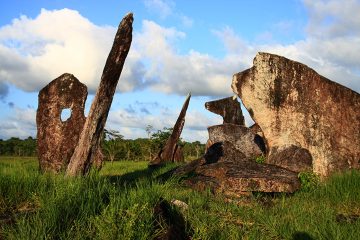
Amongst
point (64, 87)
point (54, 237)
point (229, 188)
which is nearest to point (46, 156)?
point (64, 87)

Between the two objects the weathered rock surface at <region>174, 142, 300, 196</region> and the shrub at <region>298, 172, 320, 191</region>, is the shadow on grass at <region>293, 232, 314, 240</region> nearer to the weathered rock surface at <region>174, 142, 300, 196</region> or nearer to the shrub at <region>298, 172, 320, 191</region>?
the weathered rock surface at <region>174, 142, 300, 196</region>

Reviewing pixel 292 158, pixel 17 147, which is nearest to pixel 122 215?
pixel 292 158

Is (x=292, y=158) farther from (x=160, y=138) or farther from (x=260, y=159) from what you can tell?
(x=160, y=138)

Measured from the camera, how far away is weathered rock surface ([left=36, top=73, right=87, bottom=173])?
14469mm

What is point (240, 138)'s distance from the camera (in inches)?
672

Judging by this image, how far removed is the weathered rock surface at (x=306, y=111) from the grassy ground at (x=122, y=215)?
199 inches

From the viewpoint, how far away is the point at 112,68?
10.8 metres

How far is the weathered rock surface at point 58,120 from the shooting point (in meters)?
14.5

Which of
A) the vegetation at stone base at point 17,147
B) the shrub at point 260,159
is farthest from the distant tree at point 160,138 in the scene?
the vegetation at stone base at point 17,147

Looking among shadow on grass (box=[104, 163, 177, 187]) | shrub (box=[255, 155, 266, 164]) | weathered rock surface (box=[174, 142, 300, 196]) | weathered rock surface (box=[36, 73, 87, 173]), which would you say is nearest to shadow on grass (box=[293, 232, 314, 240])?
weathered rock surface (box=[174, 142, 300, 196])

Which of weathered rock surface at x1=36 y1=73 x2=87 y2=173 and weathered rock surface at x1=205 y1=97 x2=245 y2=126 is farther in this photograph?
weathered rock surface at x1=205 y1=97 x2=245 y2=126

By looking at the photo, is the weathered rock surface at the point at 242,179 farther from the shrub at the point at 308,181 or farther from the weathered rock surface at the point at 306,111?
the weathered rock surface at the point at 306,111

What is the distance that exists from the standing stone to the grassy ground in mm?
2179

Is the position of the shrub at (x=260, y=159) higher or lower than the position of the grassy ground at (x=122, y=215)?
higher
